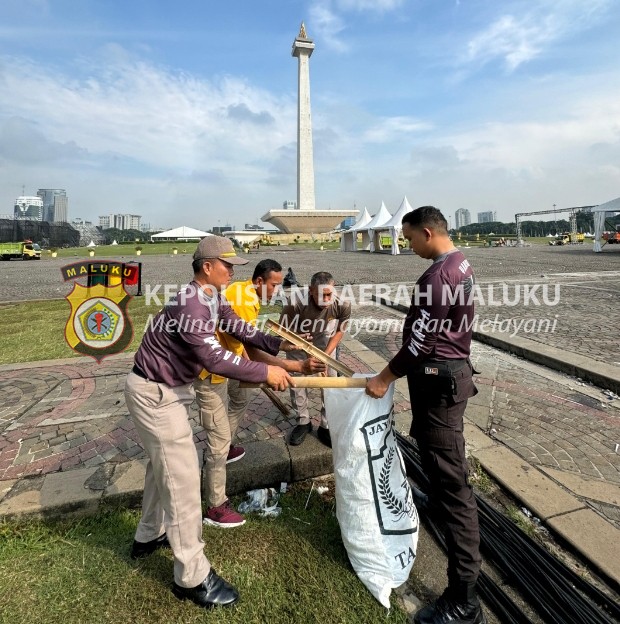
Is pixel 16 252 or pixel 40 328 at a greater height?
pixel 16 252

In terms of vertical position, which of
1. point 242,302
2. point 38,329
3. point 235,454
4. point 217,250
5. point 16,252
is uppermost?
point 16,252

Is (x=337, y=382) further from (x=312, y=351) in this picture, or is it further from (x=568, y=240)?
(x=568, y=240)

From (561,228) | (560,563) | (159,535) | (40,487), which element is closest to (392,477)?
(560,563)

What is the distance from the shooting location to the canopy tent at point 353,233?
123 feet

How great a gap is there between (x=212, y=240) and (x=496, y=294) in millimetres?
11036

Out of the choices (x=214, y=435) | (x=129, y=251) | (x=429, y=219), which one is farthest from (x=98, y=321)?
(x=129, y=251)

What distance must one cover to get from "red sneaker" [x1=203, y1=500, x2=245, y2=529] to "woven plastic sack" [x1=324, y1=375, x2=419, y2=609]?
796 millimetres

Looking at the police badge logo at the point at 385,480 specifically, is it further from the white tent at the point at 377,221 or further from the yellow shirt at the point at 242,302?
the white tent at the point at 377,221

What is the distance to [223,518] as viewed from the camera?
262 cm

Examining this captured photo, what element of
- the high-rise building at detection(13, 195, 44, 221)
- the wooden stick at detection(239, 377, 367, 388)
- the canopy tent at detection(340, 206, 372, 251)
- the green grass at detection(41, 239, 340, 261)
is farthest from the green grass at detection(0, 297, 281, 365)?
the high-rise building at detection(13, 195, 44, 221)

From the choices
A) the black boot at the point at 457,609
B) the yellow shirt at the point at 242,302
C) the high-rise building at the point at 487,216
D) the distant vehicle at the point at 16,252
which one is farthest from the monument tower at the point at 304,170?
the high-rise building at the point at 487,216

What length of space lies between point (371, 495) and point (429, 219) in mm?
1535

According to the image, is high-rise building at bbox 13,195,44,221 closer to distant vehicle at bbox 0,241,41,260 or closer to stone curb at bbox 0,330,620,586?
distant vehicle at bbox 0,241,41,260

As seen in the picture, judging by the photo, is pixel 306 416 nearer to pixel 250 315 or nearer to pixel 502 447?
pixel 250 315
